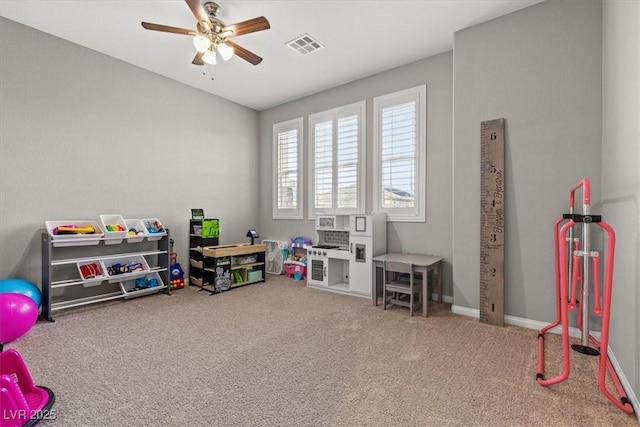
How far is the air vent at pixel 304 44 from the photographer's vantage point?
3.57 m

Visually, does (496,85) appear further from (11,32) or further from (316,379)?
(11,32)

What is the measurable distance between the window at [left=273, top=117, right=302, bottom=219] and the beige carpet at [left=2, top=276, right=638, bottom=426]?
8.70 feet

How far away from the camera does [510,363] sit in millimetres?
2254

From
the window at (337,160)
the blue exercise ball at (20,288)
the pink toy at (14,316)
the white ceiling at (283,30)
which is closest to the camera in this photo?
the pink toy at (14,316)

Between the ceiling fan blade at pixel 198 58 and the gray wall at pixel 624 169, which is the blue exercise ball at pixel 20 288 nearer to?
the ceiling fan blade at pixel 198 58

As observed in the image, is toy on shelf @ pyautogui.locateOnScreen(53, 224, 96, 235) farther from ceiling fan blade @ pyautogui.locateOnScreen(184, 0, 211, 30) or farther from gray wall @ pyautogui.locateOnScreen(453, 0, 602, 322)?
gray wall @ pyautogui.locateOnScreen(453, 0, 602, 322)

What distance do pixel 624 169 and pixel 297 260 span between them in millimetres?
4275

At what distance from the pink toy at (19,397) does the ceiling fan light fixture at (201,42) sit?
287cm

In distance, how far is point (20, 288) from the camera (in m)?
2.95

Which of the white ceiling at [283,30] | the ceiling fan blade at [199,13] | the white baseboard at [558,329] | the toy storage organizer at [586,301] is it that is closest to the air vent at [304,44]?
the white ceiling at [283,30]

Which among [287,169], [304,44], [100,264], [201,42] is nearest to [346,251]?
[287,169]

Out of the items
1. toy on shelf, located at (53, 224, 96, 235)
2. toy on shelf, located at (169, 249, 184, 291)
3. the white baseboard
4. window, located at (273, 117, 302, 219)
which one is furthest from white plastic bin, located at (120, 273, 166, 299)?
the white baseboard

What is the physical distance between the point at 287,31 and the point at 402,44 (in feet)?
4.77

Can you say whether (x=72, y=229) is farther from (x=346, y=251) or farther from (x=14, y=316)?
(x=346, y=251)
